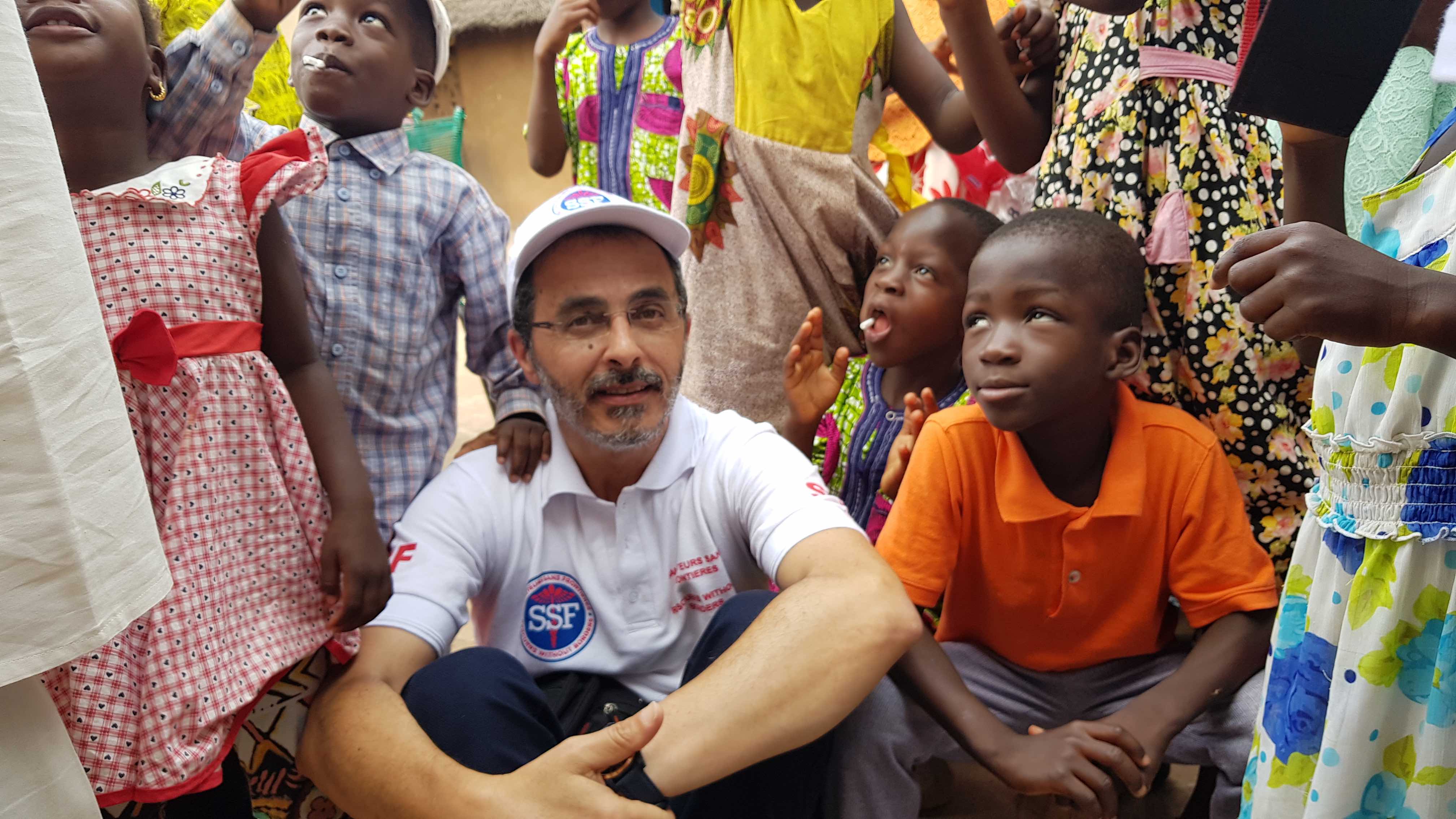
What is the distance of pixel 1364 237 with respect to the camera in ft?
4.41

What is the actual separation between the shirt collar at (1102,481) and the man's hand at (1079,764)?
1.18ft

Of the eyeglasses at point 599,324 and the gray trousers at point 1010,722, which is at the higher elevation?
the eyeglasses at point 599,324

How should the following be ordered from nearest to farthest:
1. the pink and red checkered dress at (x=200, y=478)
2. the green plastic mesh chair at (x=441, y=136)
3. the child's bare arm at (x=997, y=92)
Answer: the pink and red checkered dress at (x=200, y=478) < the child's bare arm at (x=997, y=92) < the green plastic mesh chair at (x=441, y=136)

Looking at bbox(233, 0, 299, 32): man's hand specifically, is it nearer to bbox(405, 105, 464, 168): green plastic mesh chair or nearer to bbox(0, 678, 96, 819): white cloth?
bbox(0, 678, 96, 819): white cloth

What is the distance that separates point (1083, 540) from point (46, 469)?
1555 mm

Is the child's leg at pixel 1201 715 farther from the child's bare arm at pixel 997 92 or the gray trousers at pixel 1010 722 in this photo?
the child's bare arm at pixel 997 92

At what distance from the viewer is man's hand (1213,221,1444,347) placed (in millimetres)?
1099

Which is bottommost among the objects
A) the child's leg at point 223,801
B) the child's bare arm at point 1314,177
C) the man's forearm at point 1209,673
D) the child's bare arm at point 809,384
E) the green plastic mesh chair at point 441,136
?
the child's leg at point 223,801

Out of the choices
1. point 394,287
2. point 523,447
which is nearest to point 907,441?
point 523,447

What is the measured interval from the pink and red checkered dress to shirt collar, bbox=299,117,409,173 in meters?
0.50

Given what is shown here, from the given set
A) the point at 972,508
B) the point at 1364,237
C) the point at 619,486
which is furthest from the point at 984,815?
the point at 1364,237

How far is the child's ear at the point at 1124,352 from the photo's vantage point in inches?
73.4

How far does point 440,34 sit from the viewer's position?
2234mm

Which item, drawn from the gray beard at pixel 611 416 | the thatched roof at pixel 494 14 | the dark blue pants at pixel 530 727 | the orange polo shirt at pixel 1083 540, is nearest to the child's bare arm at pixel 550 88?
the gray beard at pixel 611 416
